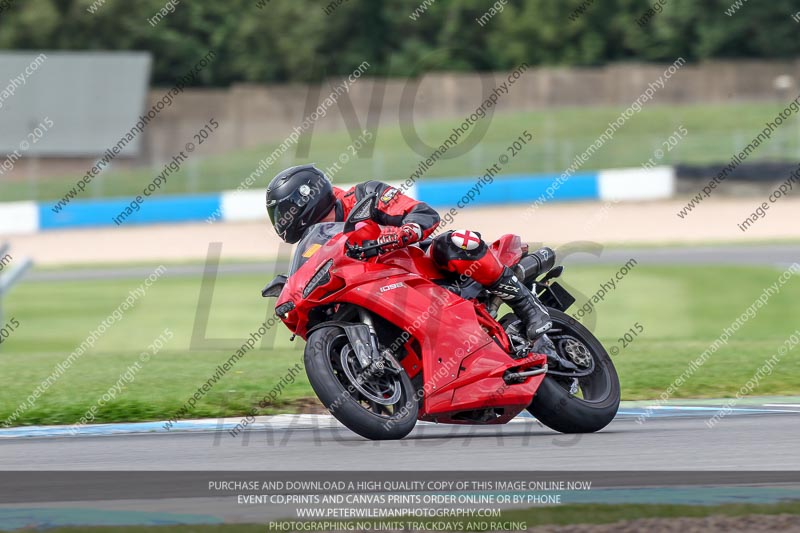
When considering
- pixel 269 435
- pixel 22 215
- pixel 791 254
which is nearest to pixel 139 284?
pixel 22 215

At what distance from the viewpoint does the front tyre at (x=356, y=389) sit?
6.67 metres

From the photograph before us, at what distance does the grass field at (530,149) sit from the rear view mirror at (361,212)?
89.7 feet

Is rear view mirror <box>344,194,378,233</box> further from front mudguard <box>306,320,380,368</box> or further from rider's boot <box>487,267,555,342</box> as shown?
rider's boot <box>487,267,555,342</box>

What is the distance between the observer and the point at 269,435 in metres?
7.68

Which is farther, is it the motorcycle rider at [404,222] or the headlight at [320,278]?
the motorcycle rider at [404,222]

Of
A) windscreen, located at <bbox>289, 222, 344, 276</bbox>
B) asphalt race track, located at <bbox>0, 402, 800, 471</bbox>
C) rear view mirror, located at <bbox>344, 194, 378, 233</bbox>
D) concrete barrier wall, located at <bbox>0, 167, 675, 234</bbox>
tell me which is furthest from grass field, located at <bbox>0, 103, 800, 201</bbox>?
rear view mirror, located at <bbox>344, 194, 378, 233</bbox>

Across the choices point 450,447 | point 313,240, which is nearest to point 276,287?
point 313,240

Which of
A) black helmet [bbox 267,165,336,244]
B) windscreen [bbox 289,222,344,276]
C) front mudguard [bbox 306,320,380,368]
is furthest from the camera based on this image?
black helmet [bbox 267,165,336,244]

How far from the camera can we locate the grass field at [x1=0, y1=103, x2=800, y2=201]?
3434 centimetres

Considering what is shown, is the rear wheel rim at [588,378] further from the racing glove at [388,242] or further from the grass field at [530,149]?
the grass field at [530,149]

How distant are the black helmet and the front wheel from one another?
1.62m

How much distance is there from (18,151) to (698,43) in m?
26.1

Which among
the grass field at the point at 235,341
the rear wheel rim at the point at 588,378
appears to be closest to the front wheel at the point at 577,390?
the rear wheel rim at the point at 588,378

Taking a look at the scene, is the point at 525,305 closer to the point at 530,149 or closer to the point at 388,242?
the point at 388,242
